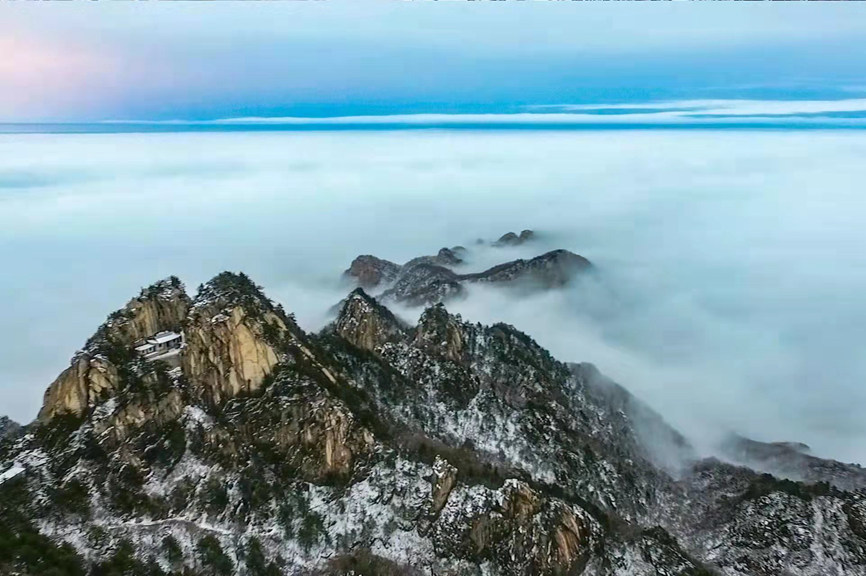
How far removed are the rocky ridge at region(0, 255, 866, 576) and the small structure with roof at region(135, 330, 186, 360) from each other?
7.57 ft

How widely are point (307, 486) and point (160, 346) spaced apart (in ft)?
90.6

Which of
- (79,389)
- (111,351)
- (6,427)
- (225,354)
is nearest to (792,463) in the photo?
(225,354)

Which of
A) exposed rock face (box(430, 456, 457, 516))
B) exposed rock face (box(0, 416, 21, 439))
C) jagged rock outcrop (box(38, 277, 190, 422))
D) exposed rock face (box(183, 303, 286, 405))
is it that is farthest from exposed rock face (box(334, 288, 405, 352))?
exposed rock face (box(0, 416, 21, 439))

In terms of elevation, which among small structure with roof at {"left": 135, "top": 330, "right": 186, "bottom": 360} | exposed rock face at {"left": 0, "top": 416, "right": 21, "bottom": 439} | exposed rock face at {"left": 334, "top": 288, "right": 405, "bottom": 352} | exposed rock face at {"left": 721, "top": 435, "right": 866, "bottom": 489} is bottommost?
exposed rock face at {"left": 721, "top": 435, "right": 866, "bottom": 489}

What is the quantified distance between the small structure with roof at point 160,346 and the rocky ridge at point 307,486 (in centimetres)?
231

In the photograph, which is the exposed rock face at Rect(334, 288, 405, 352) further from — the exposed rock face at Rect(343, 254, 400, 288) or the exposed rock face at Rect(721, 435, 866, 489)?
the exposed rock face at Rect(343, 254, 400, 288)

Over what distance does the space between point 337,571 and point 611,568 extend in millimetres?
28668

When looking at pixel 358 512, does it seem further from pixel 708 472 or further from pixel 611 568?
pixel 708 472

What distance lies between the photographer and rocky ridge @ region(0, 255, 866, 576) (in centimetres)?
5406

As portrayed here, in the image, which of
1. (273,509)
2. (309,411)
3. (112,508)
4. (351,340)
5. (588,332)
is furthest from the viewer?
(588,332)

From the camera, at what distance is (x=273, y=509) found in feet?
192

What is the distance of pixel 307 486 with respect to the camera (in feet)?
202

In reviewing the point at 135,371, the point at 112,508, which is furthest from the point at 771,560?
the point at 135,371

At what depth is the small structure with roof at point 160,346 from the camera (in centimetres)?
7050
